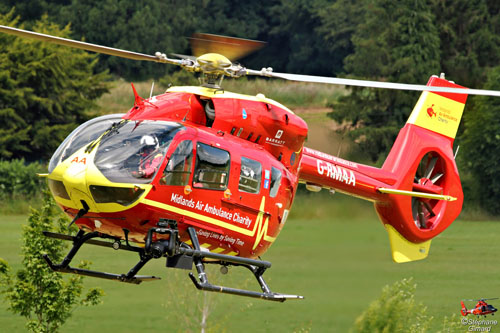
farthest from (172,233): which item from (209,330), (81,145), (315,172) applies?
(209,330)

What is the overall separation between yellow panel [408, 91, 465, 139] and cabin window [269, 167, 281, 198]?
4945mm

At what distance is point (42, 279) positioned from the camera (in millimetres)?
19750

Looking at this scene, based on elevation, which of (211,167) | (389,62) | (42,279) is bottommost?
(389,62)

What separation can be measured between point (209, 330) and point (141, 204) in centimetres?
994

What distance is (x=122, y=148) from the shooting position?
12438mm

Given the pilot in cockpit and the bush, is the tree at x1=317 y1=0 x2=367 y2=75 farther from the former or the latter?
the pilot in cockpit

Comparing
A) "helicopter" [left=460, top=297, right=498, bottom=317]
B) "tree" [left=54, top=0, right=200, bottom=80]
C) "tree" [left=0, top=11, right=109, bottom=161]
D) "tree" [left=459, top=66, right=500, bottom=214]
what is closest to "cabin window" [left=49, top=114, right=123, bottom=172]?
"helicopter" [left=460, top=297, right=498, bottom=317]

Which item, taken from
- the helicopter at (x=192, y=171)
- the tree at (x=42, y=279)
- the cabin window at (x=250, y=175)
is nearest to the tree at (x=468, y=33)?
the tree at (x=42, y=279)

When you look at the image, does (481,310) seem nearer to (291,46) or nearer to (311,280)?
(311,280)

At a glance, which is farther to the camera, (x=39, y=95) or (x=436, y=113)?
(x=39, y=95)

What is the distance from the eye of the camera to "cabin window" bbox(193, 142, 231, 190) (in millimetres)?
12906

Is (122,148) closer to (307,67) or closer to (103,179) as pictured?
(103,179)

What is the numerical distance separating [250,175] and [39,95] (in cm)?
3186

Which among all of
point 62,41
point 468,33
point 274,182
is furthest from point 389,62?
point 62,41
